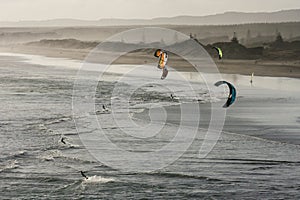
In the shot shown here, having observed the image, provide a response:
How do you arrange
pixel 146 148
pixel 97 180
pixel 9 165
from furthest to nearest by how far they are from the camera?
pixel 146 148, pixel 9 165, pixel 97 180

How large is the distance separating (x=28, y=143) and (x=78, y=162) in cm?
301

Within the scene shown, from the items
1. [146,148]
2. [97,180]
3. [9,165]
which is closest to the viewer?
[97,180]

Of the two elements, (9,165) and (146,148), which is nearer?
(9,165)

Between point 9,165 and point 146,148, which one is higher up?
point 146,148

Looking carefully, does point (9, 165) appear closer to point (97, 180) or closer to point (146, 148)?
point (97, 180)

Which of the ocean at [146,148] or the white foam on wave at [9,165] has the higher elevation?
the ocean at [146,148]

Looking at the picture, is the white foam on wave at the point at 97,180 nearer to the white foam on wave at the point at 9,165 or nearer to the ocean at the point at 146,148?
the ocean at the point at 146,148

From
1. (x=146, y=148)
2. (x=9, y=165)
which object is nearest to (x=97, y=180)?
(x=9, y=165)

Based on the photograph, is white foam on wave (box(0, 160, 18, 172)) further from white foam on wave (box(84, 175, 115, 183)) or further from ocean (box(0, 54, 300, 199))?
white foam on wave (box(84, 175, 115, 183))

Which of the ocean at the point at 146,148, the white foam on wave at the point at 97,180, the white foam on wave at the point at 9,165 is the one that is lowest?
the white foam on wave at the point at 97,180

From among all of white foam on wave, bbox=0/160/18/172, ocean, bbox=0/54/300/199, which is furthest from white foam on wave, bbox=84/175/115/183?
white foam on wave, bbox=0/160/18/172

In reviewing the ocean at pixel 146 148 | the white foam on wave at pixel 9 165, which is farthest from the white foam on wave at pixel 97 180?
the white foam on wave at pixel 9 165

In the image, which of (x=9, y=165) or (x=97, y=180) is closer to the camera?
(x=97, y=180)

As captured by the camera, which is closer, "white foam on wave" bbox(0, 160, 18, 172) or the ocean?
the ocean
